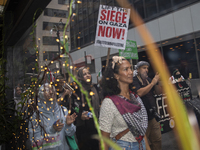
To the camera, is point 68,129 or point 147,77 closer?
point 147,77

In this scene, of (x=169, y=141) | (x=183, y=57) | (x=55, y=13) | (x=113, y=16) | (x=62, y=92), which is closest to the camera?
(x=183, y=57)

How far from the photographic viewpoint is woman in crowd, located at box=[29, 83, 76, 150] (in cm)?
150

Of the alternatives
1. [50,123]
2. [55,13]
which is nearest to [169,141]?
[50,123]

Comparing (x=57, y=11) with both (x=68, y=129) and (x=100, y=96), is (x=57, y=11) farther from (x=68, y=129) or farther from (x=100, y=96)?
(x=68, y=129)

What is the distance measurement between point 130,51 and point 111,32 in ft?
0.65

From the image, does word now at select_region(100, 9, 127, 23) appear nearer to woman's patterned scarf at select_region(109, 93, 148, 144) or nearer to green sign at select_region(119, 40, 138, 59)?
green sign at select_region(119, 40, 138, 59)

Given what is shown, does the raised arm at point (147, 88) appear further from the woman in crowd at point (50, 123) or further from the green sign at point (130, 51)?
the woman in crowd at point (50, 123)

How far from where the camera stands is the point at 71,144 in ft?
4.87

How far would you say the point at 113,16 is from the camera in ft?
3.55

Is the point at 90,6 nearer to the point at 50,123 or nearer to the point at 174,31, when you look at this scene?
the point at 174,31

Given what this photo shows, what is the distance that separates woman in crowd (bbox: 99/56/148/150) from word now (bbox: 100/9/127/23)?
240mm

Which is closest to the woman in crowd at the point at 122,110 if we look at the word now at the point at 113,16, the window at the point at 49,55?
the word now at the point at 113,16

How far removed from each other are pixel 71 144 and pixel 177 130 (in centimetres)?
98

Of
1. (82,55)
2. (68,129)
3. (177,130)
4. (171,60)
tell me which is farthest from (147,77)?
(68,129)
